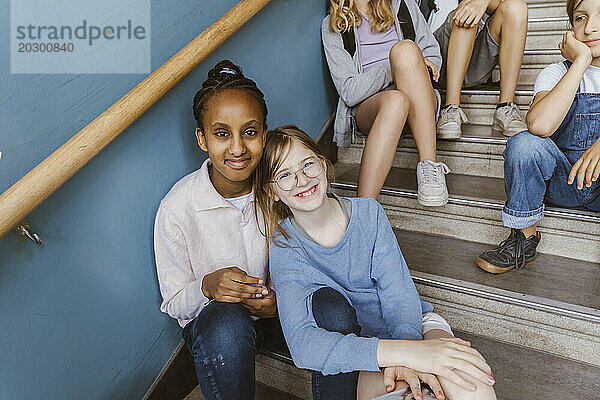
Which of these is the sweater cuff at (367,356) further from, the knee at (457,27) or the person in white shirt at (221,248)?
the knee at (457,27)

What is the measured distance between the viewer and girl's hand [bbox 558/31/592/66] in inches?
52.2

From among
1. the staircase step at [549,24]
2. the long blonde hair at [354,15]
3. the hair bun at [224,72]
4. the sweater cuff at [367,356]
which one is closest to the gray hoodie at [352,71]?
the long blonde hair at [354,15]

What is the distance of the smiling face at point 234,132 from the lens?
112cm

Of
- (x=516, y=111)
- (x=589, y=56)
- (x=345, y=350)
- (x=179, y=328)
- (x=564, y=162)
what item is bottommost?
(x=179, y=328)

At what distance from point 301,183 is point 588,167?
30.8 inches

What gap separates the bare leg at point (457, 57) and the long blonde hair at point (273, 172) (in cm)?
90

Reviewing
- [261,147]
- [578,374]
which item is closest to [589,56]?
[578,374]

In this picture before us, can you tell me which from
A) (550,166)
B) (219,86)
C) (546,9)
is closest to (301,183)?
(219,86)

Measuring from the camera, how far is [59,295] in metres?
1.03

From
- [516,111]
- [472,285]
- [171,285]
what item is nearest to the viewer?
[171,285]

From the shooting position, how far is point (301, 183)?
108cm

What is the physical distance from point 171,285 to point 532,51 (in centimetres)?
180

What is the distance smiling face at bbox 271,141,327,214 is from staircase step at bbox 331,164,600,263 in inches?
25.8

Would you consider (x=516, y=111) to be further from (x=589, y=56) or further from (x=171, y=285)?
(x=171, y=285)
